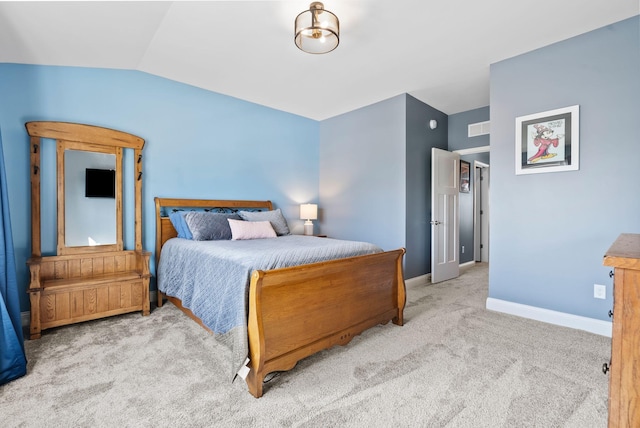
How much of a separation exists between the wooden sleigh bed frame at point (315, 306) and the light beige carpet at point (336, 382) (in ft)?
0.47

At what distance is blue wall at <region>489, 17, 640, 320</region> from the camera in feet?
8.17

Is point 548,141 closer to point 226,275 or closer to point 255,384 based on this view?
point 226,275

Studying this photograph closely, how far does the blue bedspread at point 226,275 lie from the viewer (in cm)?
183

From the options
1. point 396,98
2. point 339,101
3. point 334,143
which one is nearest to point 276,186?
point 334,143

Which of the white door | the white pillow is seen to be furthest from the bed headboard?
the white door

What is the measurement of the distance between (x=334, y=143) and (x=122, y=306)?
362 centimetres

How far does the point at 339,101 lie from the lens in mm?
4254

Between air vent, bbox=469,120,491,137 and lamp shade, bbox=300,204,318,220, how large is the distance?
8.68 feet

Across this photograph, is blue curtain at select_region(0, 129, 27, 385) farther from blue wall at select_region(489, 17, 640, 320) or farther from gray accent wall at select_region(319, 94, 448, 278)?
blue wall at select_region(489, 17, 640, 320)

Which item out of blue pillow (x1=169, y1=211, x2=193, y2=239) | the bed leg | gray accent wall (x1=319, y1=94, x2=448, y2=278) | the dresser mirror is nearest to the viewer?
the bed leg

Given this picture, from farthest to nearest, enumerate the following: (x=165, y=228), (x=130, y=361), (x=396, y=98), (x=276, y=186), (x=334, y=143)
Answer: (x=334, y=143), (x=276, y=186), (x=396, y=98), (x=165, y=228), (x=130, y=361)

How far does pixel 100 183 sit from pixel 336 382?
301 centimetres

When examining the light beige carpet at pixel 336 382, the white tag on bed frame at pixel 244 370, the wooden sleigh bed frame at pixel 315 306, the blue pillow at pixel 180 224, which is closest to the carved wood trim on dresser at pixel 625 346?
the light beige carpet at pixel 336 382

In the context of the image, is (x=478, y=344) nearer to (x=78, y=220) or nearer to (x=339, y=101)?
(x=339, y=101)
